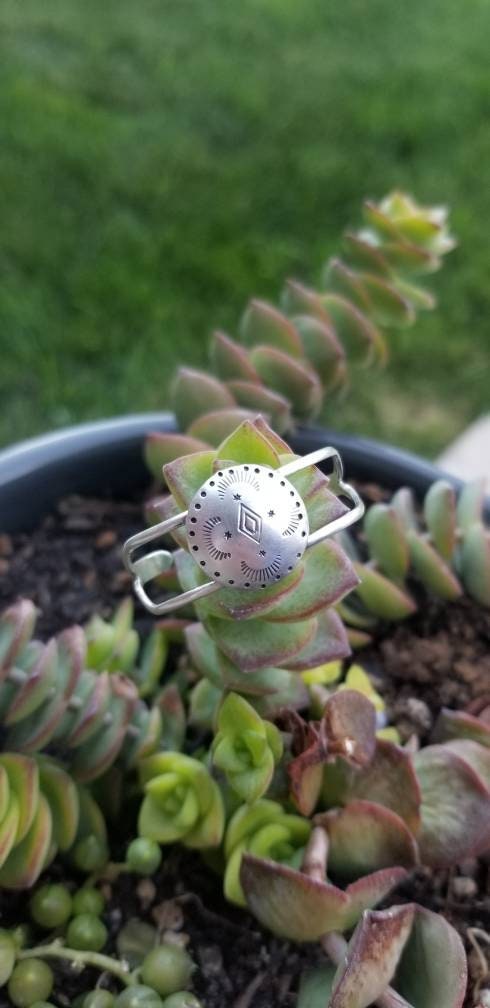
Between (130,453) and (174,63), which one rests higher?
(174,63)

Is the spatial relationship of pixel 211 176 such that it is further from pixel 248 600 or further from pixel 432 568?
pixel 248 600

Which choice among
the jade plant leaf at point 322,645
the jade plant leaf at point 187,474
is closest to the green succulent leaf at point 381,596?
the jade plant leaf at point 322,645

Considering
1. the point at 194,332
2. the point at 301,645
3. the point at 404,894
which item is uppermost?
the point at 301,645

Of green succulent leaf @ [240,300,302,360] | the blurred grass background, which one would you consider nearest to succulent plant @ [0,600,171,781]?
green succulent leaf @ [240,300,302,360]

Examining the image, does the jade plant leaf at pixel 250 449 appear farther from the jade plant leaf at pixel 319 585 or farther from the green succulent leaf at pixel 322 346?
the green succulent leaf at pixel 322 346

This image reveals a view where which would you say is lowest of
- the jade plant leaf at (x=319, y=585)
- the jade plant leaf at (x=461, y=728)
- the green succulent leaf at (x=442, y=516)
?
the jade plant leaf at (x=461, y=728)

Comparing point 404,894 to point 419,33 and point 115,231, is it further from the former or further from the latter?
point 419,33

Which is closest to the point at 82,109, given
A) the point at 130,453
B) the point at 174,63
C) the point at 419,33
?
the point at 174,63
